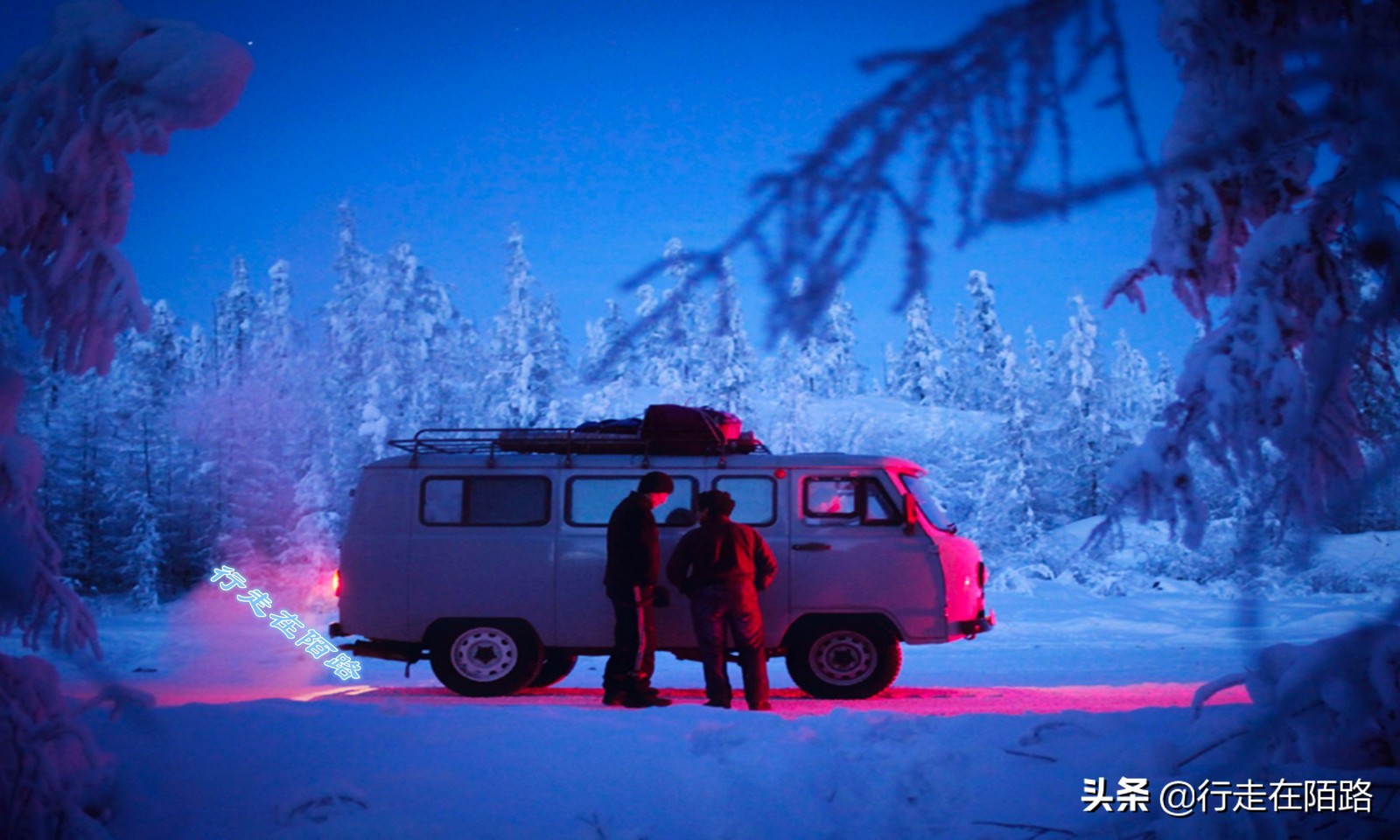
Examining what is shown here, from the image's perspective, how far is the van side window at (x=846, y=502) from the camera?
876 cm

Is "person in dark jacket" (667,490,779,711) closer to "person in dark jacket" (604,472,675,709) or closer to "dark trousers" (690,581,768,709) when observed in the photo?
"dark trousers" (690,581,768,709)

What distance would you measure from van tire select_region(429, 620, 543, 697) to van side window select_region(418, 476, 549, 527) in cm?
102

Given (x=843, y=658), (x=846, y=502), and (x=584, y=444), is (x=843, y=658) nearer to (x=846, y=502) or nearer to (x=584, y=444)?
(x=846, y=502)

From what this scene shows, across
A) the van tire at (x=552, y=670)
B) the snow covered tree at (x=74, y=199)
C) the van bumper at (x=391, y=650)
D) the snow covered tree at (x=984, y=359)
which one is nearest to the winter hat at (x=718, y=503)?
the van tire at (x=552, y=670)

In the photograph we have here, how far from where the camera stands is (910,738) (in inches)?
189

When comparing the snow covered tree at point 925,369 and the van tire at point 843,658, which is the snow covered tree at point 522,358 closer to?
the van tire at point 843,658

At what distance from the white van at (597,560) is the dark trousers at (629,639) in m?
0.99

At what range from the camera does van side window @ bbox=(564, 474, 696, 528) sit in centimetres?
884

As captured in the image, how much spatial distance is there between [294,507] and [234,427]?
251 inches

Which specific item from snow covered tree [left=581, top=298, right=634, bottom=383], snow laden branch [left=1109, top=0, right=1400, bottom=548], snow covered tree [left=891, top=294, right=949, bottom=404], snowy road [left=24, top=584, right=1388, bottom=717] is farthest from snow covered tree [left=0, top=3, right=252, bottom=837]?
snow covered tree [left=891, top=294, right=949, bottom=404]

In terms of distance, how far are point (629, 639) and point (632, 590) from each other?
42cm

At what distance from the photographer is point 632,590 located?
7629mm

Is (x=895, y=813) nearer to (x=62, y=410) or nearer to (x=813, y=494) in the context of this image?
(x=813, y=494)

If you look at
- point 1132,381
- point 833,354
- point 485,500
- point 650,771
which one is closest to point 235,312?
point 833,354
